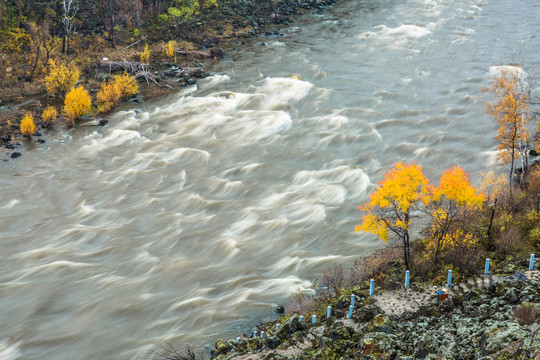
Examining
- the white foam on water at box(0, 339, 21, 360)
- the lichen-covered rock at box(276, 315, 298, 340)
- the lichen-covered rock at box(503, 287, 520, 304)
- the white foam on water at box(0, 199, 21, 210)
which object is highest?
the white foam on water at box(0, 199, 21, 210)

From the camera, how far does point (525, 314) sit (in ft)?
56.9

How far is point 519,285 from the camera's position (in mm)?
19766

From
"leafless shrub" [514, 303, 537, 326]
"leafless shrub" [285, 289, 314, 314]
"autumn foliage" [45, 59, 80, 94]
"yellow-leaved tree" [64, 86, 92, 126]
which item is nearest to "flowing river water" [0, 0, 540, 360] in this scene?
"leafless shrub" [285, 289, 314, 314]

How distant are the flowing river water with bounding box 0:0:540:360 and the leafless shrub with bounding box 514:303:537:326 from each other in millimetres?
10392

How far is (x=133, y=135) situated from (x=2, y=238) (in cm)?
1423

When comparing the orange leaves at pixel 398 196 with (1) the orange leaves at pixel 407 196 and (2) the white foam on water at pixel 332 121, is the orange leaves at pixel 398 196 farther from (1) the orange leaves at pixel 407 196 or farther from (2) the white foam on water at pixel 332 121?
(2) the white foam on water at pixel 332 121

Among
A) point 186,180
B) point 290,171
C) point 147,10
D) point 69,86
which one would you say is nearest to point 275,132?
point 290,171

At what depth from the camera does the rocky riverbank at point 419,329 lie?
52.4 feet

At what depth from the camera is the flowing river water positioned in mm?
24562

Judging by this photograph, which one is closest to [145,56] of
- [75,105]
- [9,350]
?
[75,105]

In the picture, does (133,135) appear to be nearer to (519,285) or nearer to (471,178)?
(471,178)

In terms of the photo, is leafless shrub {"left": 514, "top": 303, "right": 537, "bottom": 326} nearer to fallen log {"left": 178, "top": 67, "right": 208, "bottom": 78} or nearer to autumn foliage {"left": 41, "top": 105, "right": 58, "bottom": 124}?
autumn foliage {"left": 41, "top": 105, "right": 58, "bottom": 124}

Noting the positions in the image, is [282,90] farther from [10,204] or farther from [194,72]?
[10,204]

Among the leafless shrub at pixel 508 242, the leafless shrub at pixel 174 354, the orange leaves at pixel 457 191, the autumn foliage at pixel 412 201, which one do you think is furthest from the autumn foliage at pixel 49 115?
the leafless shrub at pixel 508 242
